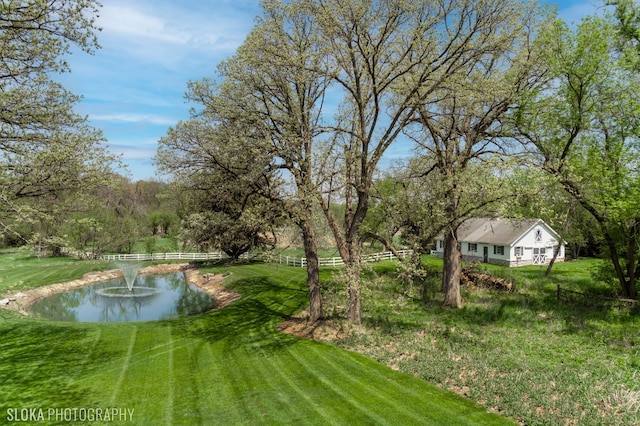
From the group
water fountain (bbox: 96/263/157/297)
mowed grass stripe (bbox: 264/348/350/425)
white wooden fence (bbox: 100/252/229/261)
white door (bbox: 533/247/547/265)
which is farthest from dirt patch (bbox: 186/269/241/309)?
white door (bbox: 533/247/547/265)

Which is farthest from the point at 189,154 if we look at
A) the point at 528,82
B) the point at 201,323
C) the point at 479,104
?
the point at 528,82

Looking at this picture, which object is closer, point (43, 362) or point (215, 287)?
point (43, 362)

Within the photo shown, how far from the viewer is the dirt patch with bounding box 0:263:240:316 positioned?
27608mm

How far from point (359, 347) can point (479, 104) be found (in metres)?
12.0

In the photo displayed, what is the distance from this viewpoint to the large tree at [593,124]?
53.2 feet

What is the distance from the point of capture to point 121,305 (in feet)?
98.0

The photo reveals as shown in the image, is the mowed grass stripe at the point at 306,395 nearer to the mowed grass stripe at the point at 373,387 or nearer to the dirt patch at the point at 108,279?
the mowed grass stripe at the point at 373,387

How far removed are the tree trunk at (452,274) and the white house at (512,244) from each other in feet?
75.6

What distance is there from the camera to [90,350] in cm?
1538

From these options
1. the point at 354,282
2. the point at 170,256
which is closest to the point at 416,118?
the point at 354,282

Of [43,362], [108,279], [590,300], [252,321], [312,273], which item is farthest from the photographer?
[108,279]

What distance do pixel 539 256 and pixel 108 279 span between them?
45911mm
